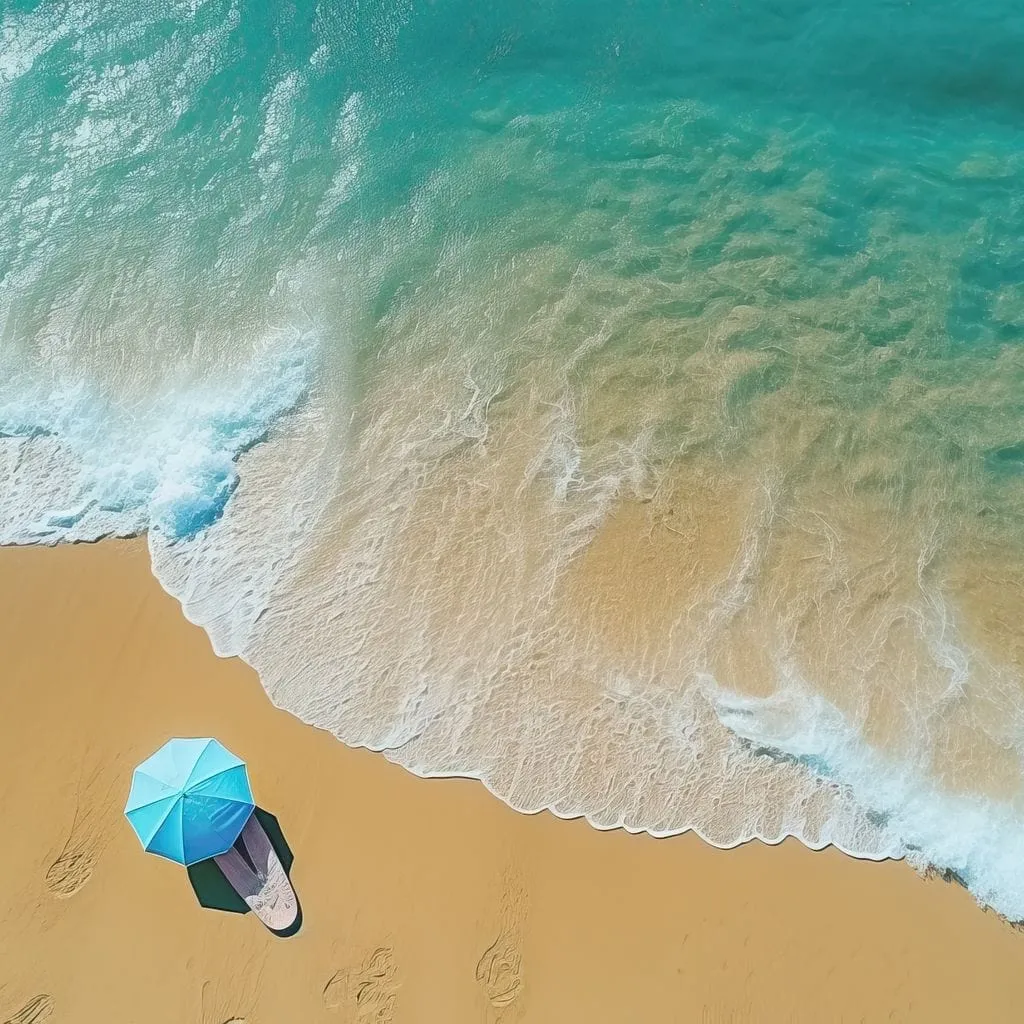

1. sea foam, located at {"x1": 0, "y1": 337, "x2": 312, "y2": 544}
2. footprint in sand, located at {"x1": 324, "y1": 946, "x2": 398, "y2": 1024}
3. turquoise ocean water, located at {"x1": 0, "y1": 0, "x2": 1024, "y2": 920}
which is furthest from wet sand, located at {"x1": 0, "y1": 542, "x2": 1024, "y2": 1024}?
sea foam, located at {"x1": 0, "y1": 337, "x2": 312, "y2": 544}

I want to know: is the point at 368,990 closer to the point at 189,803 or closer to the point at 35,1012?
the point at 189,803

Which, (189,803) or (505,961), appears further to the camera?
(189,803)

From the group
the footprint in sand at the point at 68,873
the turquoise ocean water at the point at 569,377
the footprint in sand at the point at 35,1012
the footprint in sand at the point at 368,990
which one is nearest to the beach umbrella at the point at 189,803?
the footprint in sand at the point at 68,873

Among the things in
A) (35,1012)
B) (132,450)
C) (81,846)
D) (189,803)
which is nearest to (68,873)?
(81,846)

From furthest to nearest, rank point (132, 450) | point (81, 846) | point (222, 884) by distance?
point (132, 450)
point (81, 846)
point (222, 884)

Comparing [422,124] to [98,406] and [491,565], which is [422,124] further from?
[491,565]
